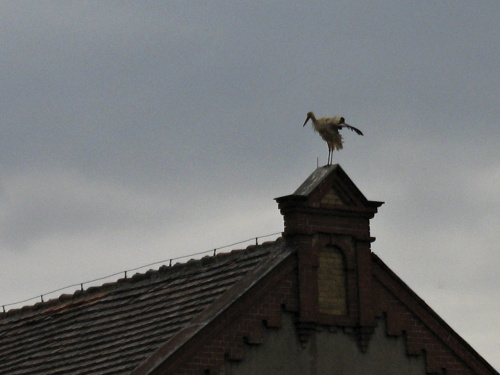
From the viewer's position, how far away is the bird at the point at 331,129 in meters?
29.5

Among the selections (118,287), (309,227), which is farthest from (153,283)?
(309,227)

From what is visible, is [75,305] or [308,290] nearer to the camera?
[308,290]

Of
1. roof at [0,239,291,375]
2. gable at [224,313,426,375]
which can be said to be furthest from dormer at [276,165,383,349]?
roof at [0,239,291,375]

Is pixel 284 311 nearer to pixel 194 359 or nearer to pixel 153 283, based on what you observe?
pixel 194 359

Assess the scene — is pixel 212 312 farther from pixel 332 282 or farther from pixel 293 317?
pixel 332 282

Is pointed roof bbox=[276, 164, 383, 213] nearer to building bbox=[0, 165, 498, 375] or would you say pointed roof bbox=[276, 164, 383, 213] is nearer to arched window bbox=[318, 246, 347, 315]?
building bbox=[0, 165, 498, 375]

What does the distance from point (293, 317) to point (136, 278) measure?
226 inches

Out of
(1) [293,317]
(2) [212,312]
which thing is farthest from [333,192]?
(2) [212,312]

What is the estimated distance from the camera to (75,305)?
111ft

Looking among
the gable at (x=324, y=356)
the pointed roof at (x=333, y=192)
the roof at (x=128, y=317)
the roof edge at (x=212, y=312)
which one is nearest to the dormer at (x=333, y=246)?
the pointed roof at (x=333, y=192)

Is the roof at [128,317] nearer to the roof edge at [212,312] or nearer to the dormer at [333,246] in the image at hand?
the roof edge at [212,312]

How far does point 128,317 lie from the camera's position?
30.2 metres

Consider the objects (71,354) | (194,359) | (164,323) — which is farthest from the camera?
(71,354)

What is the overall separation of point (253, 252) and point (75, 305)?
19.3ft
